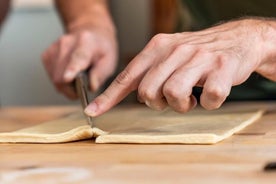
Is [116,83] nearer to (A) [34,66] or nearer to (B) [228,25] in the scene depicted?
(B) [228,25]

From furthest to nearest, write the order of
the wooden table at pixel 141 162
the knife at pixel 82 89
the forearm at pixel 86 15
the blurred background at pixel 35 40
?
1. the blurred background at pixel 35 40
2. the forearm at pixel 86 15
3. the knife at pixel 82 89
4. the wooden table at pixel 141 162

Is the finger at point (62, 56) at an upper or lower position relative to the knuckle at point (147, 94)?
lower

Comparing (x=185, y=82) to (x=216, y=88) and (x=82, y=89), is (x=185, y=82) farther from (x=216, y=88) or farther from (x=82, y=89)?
(x=82, y=89)

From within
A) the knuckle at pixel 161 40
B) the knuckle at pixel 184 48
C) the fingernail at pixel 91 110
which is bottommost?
the fingernail at pixel 91 110

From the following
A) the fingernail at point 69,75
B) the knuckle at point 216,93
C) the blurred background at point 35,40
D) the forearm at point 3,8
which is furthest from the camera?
the blurred background at point 35,40

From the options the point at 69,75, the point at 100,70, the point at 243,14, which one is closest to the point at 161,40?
the point at 69,75

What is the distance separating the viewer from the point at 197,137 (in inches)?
30.3

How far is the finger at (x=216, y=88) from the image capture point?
76cm

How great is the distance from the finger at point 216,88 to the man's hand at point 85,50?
1.47 ft

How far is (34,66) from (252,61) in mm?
1537

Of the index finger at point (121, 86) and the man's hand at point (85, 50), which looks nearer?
the index finger at point (121, 86)

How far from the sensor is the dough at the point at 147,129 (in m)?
0.78

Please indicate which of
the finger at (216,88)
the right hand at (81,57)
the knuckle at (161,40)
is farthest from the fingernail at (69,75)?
the finger at (216,88)

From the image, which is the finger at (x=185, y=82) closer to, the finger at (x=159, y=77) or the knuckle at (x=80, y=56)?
the finger at (x=159, y=77)
